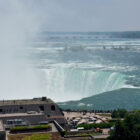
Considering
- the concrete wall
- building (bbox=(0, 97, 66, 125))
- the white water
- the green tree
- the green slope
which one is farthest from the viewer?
the white water

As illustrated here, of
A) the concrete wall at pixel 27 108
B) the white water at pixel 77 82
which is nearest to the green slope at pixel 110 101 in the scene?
the white water at pixel 77 82

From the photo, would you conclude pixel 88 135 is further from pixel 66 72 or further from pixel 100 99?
pixel 66 72

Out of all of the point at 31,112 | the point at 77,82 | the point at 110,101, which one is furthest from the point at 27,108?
the point at 77,82

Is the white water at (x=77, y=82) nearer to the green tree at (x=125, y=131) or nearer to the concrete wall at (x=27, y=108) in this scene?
the concrete wall at (x=27, y=108)

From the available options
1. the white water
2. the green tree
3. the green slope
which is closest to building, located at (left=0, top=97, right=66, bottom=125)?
the green tree

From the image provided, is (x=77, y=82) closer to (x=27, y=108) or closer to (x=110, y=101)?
(x=110, y=101)

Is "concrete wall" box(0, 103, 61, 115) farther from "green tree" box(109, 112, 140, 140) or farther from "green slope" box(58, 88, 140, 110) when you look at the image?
"green slope" box(58, 88, 140, 110)

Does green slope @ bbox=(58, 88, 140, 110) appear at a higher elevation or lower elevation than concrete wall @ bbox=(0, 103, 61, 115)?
higher
